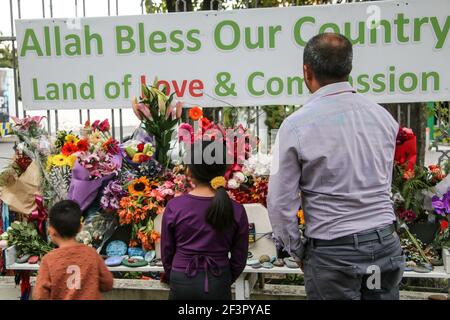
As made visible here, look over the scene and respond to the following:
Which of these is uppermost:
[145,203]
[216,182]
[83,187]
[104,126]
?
[104,126]

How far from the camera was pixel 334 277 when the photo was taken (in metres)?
1.85

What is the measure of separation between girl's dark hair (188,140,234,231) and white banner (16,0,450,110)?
4.29 feet

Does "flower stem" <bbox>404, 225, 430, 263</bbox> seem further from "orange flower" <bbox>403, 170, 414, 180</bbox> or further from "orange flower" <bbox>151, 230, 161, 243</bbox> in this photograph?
"orange flower" <bbox>151, 230, 161, 243</bbox>

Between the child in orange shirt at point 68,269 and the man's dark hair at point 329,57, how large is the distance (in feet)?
3.99

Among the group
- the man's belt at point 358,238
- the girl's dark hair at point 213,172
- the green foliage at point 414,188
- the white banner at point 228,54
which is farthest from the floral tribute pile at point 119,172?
the man's belt at point 358,238

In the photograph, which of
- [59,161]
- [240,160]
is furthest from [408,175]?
[59,161]

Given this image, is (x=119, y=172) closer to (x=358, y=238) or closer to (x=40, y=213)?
(x=40, y=213)

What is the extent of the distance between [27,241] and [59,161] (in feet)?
1.82

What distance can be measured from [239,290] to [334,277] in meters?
1.10

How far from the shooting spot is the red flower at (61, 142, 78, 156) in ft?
10.5

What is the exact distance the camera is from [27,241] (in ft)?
10.4

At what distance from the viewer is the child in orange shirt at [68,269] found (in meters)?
2.06

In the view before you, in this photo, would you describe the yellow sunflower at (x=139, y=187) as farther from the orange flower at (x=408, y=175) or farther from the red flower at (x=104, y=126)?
the orange flower at (x=408, y=175)
